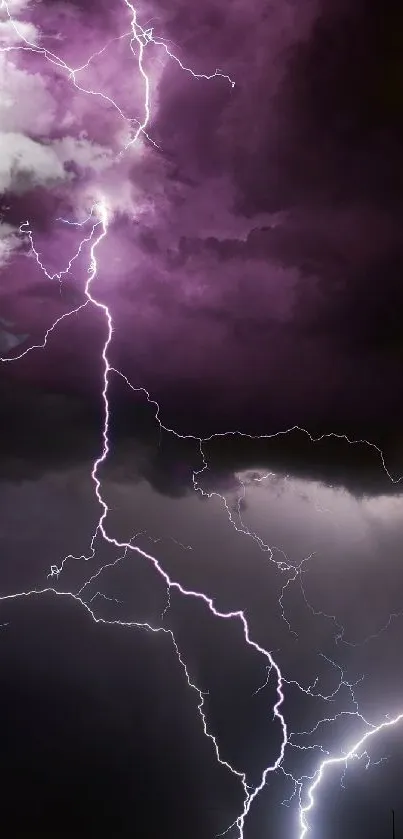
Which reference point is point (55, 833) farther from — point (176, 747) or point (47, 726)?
point (176, 747)

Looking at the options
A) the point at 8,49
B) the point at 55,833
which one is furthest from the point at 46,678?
the point at 8,49

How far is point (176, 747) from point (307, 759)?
26.4 ft

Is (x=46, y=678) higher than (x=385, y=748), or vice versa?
(x=46, y=678)

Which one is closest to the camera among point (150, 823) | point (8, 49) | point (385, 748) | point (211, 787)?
point (8, 49)

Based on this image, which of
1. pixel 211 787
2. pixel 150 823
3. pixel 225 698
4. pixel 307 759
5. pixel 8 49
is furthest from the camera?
pixel 150 823

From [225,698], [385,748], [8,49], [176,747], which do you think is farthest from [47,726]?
[8,49]

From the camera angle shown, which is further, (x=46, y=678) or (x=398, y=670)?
(x=46, y=678)

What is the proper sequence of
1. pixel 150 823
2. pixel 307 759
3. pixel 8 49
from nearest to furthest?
pixel 8 49 → pixel 307 759 → pixel 150 823

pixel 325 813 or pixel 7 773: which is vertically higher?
pixel 7 773

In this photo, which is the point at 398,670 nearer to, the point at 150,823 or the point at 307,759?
the point at 307,759

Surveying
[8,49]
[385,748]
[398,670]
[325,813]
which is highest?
[8,49]

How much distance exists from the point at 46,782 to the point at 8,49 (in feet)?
82.7

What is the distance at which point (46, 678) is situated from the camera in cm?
2639

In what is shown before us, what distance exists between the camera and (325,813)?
16.6 meters
